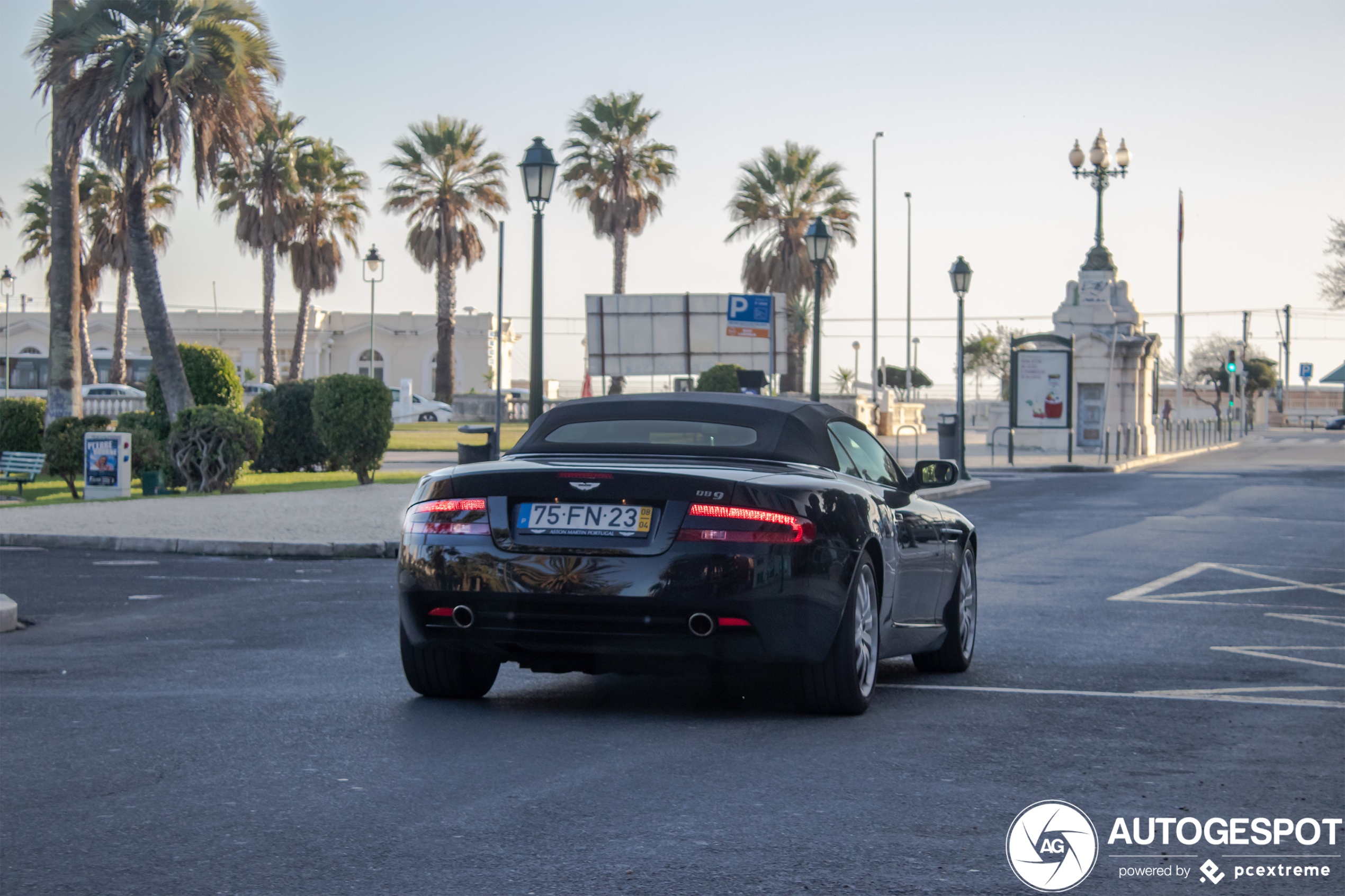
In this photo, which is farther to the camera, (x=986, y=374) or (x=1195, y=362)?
(x=1195, y=362)

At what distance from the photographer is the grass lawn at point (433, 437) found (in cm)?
4084

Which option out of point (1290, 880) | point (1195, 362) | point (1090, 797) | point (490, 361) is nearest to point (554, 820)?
point (1090, 797)

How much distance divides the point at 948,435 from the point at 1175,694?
74.4 feet

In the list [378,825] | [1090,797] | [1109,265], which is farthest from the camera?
[1109,265]

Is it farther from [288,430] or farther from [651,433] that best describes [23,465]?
[651,433]

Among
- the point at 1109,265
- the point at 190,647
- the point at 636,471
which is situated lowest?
the point at 190,647

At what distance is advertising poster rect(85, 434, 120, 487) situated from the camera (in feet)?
70.7

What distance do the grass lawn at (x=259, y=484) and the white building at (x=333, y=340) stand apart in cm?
5471

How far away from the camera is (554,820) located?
438 centimetres

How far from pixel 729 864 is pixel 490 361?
84868 mm

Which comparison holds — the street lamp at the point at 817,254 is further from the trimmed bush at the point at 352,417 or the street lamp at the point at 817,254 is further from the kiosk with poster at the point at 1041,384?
the kiosk with poster at the point at 1041,384

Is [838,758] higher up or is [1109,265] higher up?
[1109,265]

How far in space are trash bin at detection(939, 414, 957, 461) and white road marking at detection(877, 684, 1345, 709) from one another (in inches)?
839

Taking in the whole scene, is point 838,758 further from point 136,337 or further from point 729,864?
point 136,337
